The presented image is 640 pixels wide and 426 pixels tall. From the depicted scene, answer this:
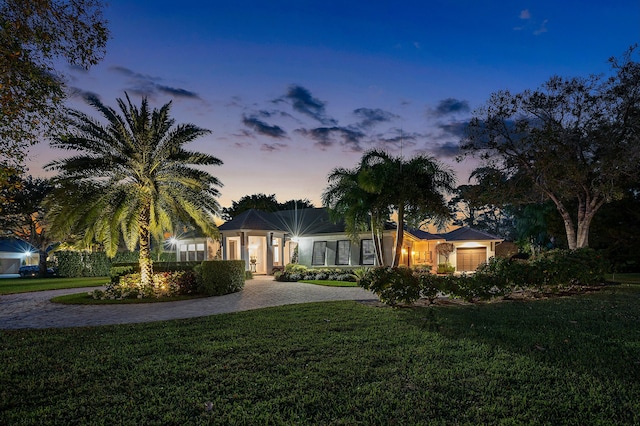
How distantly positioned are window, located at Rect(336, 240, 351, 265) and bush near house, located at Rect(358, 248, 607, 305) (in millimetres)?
12289

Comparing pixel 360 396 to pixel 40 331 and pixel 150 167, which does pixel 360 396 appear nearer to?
pixel 40 331

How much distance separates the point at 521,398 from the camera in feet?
12.5

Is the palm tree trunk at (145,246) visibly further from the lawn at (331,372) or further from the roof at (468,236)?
the roof at (468,236)

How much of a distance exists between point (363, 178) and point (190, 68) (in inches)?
325

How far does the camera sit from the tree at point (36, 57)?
19.4ft

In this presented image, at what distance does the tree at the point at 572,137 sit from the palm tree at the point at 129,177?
12954 millimetres

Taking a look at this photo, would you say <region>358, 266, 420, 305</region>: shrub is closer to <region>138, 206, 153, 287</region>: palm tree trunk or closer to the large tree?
the large tree

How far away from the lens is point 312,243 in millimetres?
25203

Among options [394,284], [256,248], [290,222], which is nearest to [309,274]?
[256,248]

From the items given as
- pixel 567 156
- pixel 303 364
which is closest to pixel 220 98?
pixel 303 364

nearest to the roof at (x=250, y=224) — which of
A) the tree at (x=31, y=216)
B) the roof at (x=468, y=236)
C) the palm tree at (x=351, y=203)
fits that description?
the palm tree at (x=351, y=203)

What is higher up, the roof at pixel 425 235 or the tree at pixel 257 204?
the tree at pixel 257 204

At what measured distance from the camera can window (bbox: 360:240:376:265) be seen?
A: 2317cm

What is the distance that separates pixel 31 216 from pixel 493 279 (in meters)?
37.5
